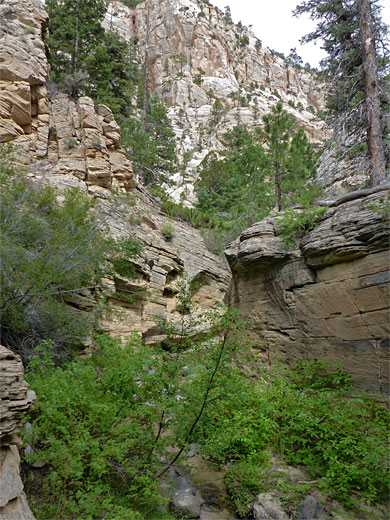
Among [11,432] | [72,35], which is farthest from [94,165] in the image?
[11,432]

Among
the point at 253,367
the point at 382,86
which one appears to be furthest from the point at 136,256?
the point at 382,86

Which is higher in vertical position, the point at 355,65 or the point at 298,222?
the point at 355,65

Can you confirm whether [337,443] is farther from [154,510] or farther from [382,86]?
[382,86]

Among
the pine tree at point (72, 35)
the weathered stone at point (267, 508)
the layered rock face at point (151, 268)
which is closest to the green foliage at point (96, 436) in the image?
the weathered stone at point (267, 508)

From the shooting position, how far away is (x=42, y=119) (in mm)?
13344

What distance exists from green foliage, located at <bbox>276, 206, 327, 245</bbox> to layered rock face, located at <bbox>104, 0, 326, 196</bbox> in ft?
107

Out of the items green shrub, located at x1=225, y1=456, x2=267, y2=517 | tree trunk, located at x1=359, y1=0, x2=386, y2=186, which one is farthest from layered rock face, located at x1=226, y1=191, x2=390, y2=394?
tree trunk, located at x1=359, y1=0, x2=386, y2=186

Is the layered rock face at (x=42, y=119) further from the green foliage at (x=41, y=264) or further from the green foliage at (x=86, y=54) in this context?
the green foliage at (x=41, y=264)

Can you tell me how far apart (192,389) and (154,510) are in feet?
6.08

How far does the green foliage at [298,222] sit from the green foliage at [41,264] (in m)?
4.82

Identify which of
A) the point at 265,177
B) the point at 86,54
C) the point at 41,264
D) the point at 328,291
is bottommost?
the point at 41,264

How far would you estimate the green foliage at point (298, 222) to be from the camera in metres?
7.47

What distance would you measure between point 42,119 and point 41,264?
10.1 metres

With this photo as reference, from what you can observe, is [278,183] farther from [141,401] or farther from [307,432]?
[141,401]
